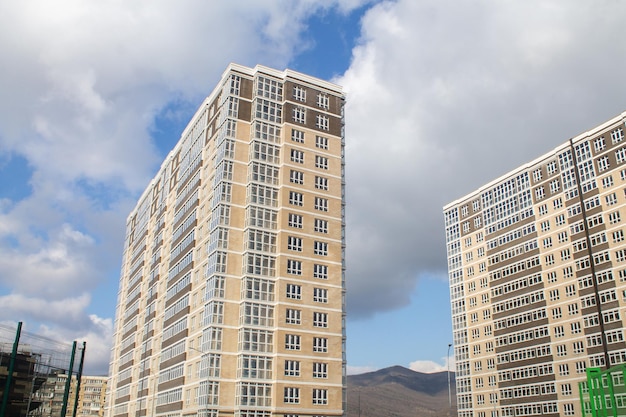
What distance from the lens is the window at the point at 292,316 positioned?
233 feet

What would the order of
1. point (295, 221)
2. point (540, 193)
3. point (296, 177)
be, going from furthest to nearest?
point (540, 193) → point (296, 177) → point (295, 221)

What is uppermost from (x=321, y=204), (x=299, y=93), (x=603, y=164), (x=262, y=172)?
(x=299, y=93)

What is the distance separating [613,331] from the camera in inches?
3514

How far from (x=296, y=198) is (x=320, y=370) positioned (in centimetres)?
2138

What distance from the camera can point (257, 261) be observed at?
72312 millimetres

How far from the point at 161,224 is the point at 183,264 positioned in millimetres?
21287

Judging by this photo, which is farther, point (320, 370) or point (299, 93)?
point (299, 93)

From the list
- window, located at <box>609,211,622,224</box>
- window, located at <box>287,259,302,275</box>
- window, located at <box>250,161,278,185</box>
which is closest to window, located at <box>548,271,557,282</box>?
window, located at <box>609,211,622,224</box>

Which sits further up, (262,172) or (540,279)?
(262,172)

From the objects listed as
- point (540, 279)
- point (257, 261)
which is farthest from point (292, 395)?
point (540, 279)

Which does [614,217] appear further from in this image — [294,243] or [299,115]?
[294,243]

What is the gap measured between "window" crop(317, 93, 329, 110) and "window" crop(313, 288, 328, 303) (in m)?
25.9

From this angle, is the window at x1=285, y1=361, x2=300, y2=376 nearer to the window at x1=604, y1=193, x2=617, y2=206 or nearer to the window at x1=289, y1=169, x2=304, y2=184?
the window at x1=289, y1=169, x2=304, y2=184

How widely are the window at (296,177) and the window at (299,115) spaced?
24.3 feet
